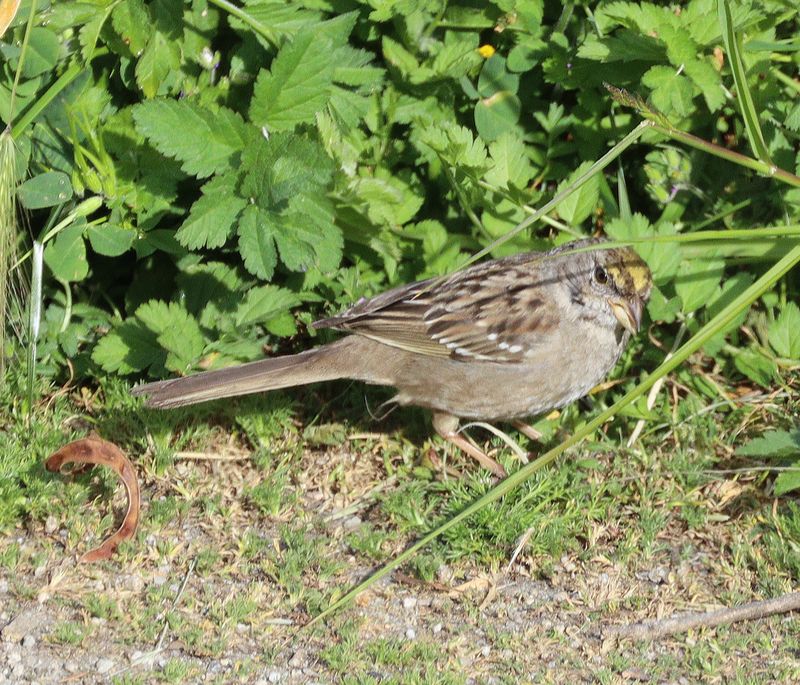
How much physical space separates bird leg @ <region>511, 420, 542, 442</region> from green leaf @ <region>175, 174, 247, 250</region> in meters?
1.67

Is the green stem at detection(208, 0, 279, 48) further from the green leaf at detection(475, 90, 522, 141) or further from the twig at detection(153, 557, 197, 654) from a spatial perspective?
the twig at detection(153, 557, 197, 654)

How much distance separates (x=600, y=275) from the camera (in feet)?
15.0

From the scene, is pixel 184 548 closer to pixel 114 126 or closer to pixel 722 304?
pixel 114 126

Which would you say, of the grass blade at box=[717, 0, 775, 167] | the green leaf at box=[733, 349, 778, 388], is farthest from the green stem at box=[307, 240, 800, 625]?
the green leaf at box=[733, 349, 778, 388]

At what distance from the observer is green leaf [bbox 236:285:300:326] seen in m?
4.59

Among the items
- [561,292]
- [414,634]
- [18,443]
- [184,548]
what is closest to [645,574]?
[414,634]

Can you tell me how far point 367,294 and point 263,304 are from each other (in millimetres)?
508

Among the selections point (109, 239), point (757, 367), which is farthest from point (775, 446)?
point (109, 239)

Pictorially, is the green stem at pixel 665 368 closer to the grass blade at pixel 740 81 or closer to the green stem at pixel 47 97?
the grass blade at pixel 740 81

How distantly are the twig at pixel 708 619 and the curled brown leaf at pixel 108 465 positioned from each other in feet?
5.53

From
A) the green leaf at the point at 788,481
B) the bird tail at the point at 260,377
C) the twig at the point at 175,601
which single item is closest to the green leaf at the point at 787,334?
the green leaf at the point at 788,481

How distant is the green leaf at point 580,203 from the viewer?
16.0 feet

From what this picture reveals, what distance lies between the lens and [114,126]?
4.45 m

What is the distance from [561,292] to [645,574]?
122 centimetres
